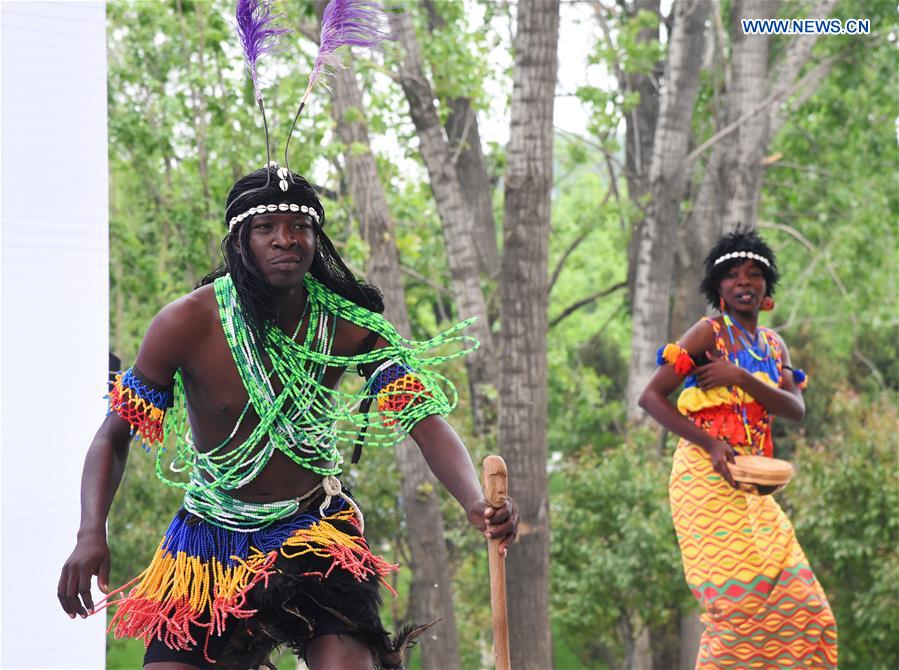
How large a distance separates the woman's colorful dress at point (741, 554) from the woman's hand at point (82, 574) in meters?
2.89

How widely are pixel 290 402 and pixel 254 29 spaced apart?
1.10 meters

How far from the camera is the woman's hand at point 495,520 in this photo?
327 centimetres

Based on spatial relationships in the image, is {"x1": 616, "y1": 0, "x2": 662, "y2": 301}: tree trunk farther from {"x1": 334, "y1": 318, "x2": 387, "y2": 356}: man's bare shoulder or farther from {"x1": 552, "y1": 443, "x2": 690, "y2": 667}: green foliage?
{"x1": 334, "y1": 318, "x2": 387, "y2": 356}: man's bare shoulder

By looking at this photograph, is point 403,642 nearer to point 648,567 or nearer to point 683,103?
point 648,567

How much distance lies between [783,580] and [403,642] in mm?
2360

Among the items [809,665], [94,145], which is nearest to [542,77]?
[94,145]

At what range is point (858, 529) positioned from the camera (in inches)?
404

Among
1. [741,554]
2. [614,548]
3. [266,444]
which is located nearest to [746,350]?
[741,554]

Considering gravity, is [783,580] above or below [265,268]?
below

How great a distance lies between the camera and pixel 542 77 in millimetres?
8438

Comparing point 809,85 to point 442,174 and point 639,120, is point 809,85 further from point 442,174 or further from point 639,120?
point 442,174

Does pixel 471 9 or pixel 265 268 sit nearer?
pixel 265 268

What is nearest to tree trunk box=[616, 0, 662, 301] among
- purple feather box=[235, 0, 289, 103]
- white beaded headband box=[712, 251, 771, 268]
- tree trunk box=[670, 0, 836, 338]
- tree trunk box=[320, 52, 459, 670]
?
tree trunk box=[670, 0, 836, 338]

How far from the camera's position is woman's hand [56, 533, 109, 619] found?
3.40 meters
